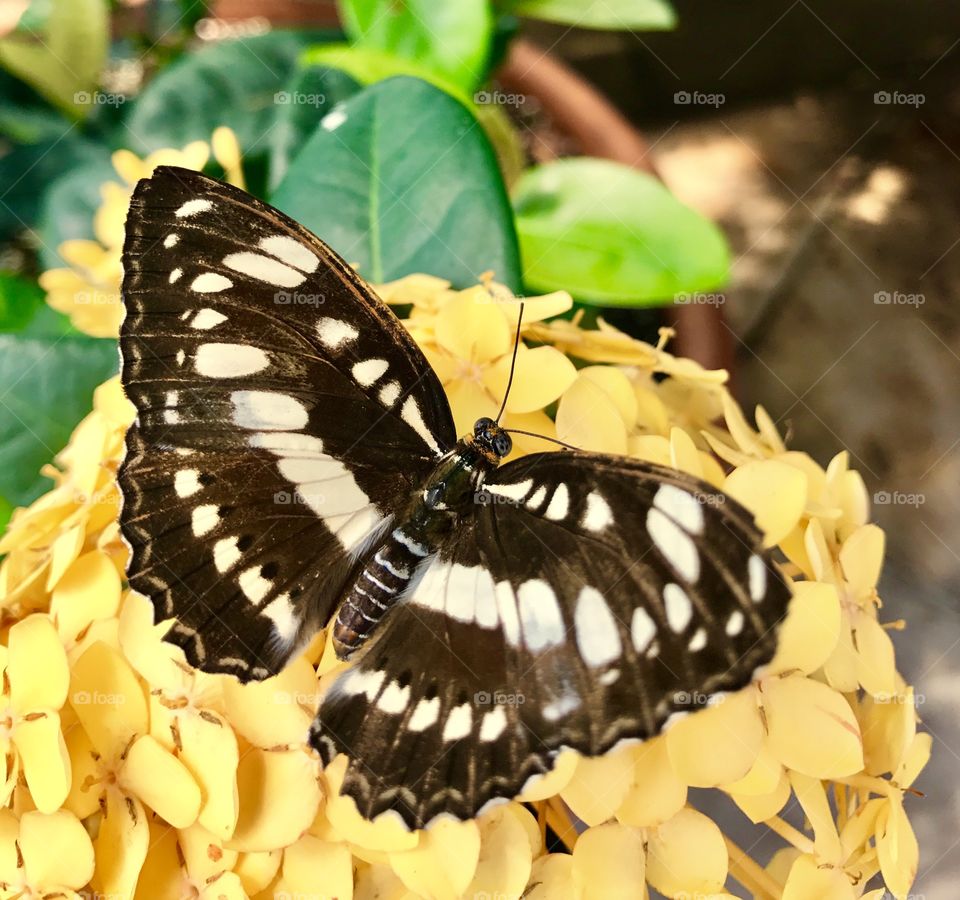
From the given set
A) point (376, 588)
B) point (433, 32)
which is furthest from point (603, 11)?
point (376, 588)

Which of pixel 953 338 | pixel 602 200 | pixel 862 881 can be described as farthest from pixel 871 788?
pixel 953 338

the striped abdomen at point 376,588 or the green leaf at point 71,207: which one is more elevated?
the striped abdomen at point 376,588

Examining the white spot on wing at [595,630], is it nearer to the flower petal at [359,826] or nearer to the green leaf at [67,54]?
the flower petal at [359,826]

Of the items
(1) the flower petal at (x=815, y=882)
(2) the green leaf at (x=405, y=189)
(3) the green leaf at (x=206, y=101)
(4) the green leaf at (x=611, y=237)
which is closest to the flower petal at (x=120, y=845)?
(1) the flower petal at (x=815, y=882)

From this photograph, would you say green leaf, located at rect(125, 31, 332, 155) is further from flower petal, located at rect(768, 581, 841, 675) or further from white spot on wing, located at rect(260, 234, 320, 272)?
flower petal, located at rect(768, 581, 841, 675)

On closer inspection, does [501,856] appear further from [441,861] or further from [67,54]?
[67,54]

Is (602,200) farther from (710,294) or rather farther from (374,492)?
(374,492)

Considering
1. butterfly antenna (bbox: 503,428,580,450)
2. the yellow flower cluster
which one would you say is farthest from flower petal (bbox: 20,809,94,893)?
butterfly antenna (bbox: 503,428,580,450)

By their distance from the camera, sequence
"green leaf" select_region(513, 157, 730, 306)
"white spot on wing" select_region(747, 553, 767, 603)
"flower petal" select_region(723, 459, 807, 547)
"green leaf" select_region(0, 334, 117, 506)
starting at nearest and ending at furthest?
1. "white spot on wing" select_region(747, 553, 767, 603)
2. "flower petal" select_region(723, 459, 807, 547)
3. "green leaf" select_region(0, 334, 117, 506)
4. "green leaf" select_region(513, 157, 730, 306)

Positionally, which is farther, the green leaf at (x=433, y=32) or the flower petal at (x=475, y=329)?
the green leaf at (x=433, y=32)
